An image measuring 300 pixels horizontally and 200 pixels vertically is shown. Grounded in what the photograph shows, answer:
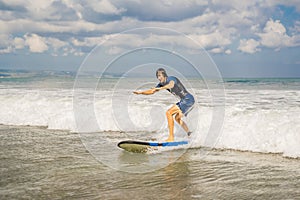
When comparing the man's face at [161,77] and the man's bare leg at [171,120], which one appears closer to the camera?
the man's face at [161,77]

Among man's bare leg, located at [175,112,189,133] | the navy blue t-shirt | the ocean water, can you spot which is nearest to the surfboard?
the ocean water

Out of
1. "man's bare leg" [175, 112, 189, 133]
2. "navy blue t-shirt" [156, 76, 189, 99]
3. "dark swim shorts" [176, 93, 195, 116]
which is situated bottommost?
"man's bare leg" [175, 112, 189, 133]

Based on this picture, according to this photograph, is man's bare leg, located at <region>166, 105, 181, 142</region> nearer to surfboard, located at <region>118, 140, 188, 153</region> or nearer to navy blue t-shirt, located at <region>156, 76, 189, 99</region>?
surfboard, located at <region>118, 140, 188, 153</region>

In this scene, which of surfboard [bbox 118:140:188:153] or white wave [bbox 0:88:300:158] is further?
white wave [bbox 0:88:300:158]

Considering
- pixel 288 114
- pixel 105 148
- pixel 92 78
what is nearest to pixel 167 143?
pixel 105 148

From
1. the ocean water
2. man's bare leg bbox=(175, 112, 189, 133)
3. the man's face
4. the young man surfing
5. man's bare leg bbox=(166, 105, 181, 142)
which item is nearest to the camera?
the ocean water

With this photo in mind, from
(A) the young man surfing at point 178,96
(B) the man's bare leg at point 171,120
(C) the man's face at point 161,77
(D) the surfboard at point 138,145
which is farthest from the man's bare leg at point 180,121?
(C) the man's face at point 161,77

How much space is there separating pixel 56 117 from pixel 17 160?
619cm

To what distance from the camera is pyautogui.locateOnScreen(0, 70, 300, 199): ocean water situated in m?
5.66

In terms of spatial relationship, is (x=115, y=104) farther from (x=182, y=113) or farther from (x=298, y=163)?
(x=298, y=163)

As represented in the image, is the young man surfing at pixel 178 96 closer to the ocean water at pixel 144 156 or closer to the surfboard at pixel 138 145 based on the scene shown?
the ocean water at pixel 144 156

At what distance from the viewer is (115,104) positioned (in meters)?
11.7

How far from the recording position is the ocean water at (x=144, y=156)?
5.66m

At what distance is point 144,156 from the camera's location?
26.8 ft
